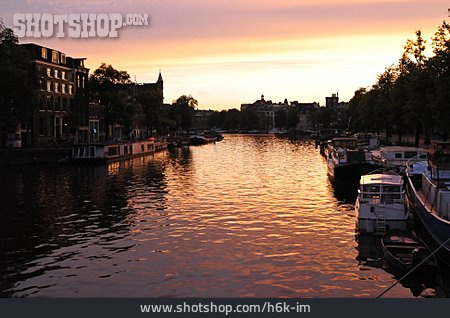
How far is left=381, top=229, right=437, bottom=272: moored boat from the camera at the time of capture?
2280 centimetres

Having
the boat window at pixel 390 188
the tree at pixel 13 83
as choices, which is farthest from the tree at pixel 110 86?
the boat window at pixel 390 188

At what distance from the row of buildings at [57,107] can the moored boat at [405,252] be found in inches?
3005

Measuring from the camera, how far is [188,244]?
29219 mm

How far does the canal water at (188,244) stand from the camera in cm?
2191

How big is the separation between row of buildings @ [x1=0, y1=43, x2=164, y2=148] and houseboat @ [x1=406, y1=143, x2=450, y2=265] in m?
73.4

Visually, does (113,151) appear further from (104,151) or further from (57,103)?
(57,103)

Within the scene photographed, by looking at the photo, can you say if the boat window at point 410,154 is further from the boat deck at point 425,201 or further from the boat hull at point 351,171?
the boat deck at point 425,201

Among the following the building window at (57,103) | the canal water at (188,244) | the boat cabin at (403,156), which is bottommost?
the canal water at (188,244)

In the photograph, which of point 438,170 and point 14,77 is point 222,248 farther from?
point 14,77

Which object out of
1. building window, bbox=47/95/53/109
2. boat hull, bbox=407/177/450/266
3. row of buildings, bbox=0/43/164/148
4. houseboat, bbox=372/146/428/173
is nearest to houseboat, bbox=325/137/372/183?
houseboat, bbox=372/146/428/173

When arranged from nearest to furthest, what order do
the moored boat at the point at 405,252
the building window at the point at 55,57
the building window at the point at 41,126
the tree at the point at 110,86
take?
the moored boat at the point at 405,252, the building window at the point at 41,126, the building window at the point at 55,57, the tree at the point at 110,86
